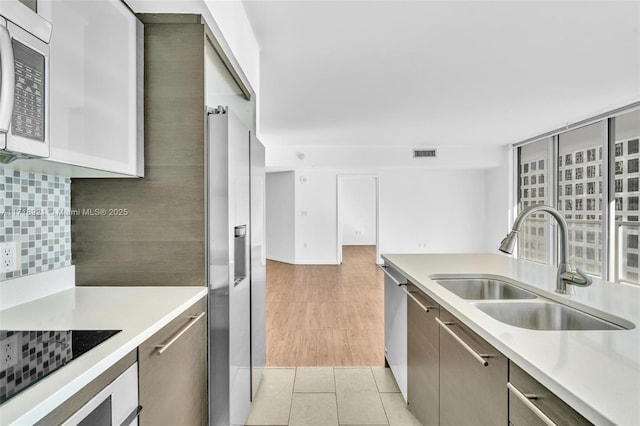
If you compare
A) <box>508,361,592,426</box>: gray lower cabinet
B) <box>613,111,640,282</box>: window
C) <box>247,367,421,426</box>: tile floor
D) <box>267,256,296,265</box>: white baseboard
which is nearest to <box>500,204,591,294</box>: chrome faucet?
<box>508,361,592,426</box>: gray lower cabinet

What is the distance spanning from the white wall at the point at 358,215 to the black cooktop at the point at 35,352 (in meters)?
10.8

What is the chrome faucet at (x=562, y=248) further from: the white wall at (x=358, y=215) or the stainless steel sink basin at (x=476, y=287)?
the white wall at (x=358, y=215)

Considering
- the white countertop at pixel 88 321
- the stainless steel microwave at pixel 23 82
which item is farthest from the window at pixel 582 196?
the stainless steel microwave at pixel 23 82

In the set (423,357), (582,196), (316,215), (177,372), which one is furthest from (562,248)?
(316,215)

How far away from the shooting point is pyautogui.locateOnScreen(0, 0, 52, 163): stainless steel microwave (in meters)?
0.89

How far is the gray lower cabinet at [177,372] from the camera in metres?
1.13

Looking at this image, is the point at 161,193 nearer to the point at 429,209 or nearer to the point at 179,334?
the point at 179,334

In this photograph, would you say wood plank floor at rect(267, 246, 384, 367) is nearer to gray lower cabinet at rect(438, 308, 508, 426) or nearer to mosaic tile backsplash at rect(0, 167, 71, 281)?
gray lower cabinet at rect(438, 308, 508, 426)

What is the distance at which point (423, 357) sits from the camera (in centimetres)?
186

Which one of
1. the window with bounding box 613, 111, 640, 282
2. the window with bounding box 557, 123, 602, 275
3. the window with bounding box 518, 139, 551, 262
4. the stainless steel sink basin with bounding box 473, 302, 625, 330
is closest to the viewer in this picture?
the stainless steel sink basin with bounding box 473, 302, 625, 330

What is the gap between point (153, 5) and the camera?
1.60m

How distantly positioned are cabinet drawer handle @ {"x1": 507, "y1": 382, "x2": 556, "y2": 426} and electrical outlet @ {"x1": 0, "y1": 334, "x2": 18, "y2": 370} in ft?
4.04

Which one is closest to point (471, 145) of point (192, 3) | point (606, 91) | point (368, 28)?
point (606, 91)

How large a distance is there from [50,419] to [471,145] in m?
7.73
